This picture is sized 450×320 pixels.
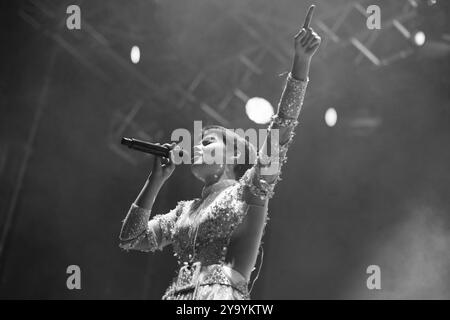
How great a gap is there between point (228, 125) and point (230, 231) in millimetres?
3569

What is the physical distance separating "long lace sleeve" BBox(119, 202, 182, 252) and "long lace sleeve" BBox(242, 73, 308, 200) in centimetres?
59

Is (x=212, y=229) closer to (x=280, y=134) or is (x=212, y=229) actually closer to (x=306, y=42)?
(x=280, y=134)

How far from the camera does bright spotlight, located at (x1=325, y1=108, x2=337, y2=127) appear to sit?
17.3 feet

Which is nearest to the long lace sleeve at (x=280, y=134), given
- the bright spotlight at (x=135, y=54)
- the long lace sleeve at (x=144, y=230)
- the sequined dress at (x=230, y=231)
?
the sequined dress at (x=230, y=231)

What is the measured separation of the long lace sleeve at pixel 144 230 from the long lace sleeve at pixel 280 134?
0.59 metres

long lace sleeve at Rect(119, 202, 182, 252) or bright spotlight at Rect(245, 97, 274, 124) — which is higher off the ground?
bright spotlight at Rect(245, 97, 274, 124)

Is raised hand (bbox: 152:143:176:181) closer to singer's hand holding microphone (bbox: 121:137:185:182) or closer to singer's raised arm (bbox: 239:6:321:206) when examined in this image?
singer's hand holding microphone (bbox: 121:137:185:182)

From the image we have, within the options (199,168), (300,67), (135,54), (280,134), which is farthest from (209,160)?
(135,54)

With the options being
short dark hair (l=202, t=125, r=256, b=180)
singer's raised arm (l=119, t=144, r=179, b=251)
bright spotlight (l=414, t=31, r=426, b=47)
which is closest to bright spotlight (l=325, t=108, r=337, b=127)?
bright spotlight (l=414, t=31, r=426, b=47)

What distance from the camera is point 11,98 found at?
4891mm

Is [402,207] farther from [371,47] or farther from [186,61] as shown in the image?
[186,61]

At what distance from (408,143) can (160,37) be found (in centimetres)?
239

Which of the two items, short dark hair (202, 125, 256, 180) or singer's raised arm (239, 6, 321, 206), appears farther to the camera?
short dark hair (202, 125, 256, 180)
